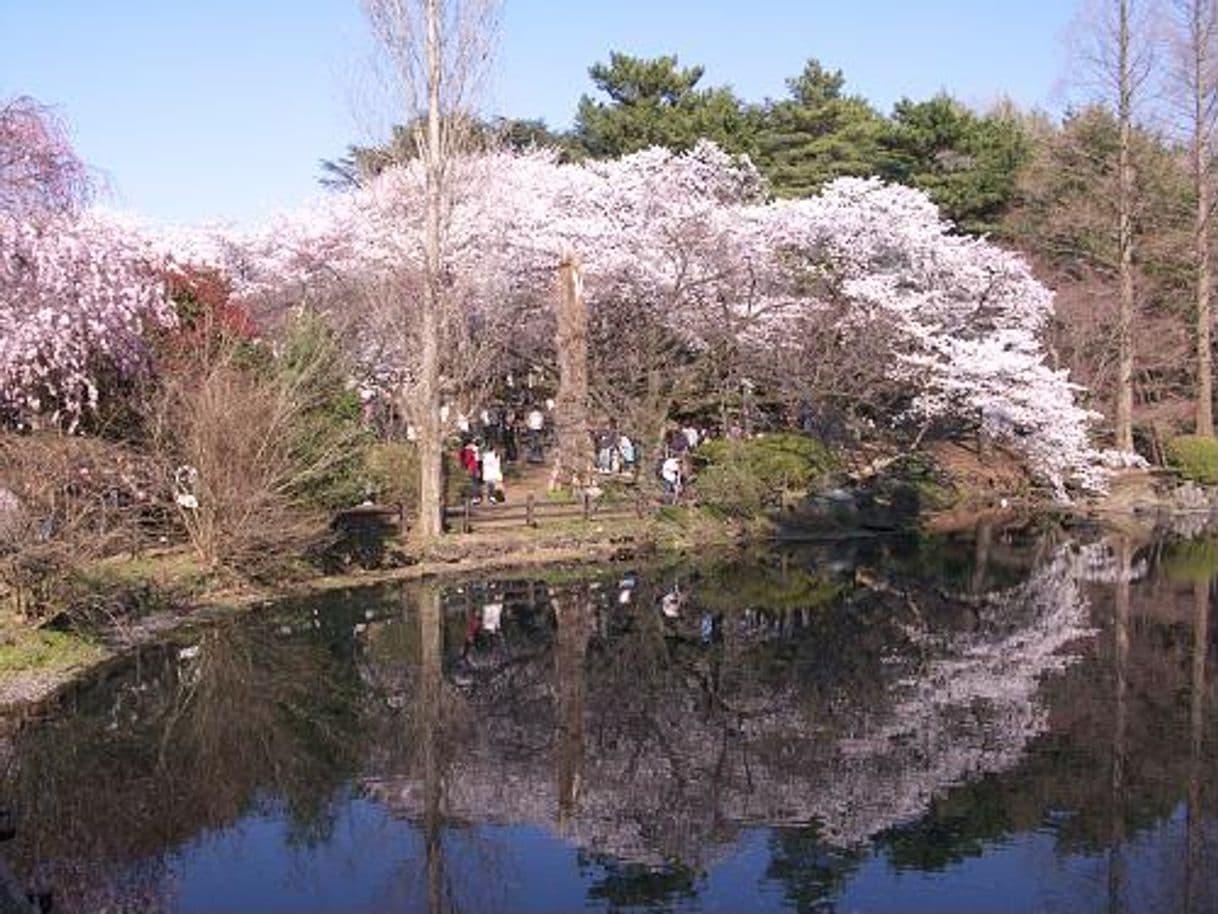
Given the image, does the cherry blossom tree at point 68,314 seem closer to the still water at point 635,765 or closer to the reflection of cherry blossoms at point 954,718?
the still water at point 635,765

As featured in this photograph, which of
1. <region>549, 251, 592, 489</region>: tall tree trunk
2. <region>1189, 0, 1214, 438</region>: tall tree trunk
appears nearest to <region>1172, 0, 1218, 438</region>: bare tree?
Result: <region>1189, 0, 1214, 438</region>: tall tree trunk

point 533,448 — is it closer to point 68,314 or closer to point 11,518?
point 68,314

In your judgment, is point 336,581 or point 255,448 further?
point 336,581

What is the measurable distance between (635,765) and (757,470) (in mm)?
16622

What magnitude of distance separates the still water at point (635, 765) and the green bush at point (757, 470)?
25.5 feet

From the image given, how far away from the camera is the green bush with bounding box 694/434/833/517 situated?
26156 mm

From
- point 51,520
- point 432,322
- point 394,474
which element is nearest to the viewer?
point 51,520

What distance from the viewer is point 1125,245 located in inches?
1431

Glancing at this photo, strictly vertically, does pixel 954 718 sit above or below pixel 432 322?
below

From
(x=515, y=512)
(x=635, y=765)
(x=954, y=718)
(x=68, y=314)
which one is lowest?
(x=635, y=765)

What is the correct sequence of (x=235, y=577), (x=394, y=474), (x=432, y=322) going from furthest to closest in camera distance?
Answer: (x=394, y=474) → (x=432, y=322) → (x=235, y=577)

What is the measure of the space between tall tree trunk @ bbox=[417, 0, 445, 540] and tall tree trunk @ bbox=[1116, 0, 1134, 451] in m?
20.9

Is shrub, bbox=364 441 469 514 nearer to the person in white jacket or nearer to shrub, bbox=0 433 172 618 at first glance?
the person in white jacket

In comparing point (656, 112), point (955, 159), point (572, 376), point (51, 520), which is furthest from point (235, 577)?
point (955, 159)
